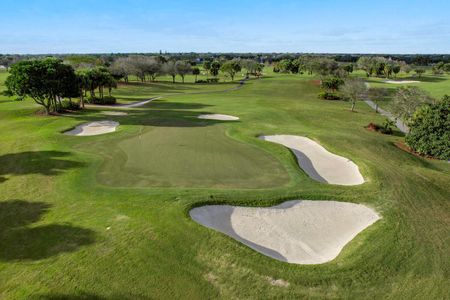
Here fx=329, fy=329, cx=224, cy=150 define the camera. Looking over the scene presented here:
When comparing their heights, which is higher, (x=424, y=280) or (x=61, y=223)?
(x=61, y=223)

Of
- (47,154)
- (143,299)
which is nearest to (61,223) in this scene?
(143,299)

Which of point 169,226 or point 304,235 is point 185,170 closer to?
point 169,226

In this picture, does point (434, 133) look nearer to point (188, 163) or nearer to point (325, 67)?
point (188, 163)

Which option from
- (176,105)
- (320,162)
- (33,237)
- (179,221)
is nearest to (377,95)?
(176,105)

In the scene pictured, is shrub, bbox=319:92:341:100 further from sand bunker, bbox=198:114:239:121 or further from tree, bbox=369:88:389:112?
sand bunker, bbox=198:114:239:121

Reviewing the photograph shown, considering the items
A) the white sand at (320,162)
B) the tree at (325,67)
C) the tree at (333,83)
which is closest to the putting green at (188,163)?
the white sand at (320,162)

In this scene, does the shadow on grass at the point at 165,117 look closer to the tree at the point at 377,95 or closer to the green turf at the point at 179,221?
the green turf at the point at 179,221
